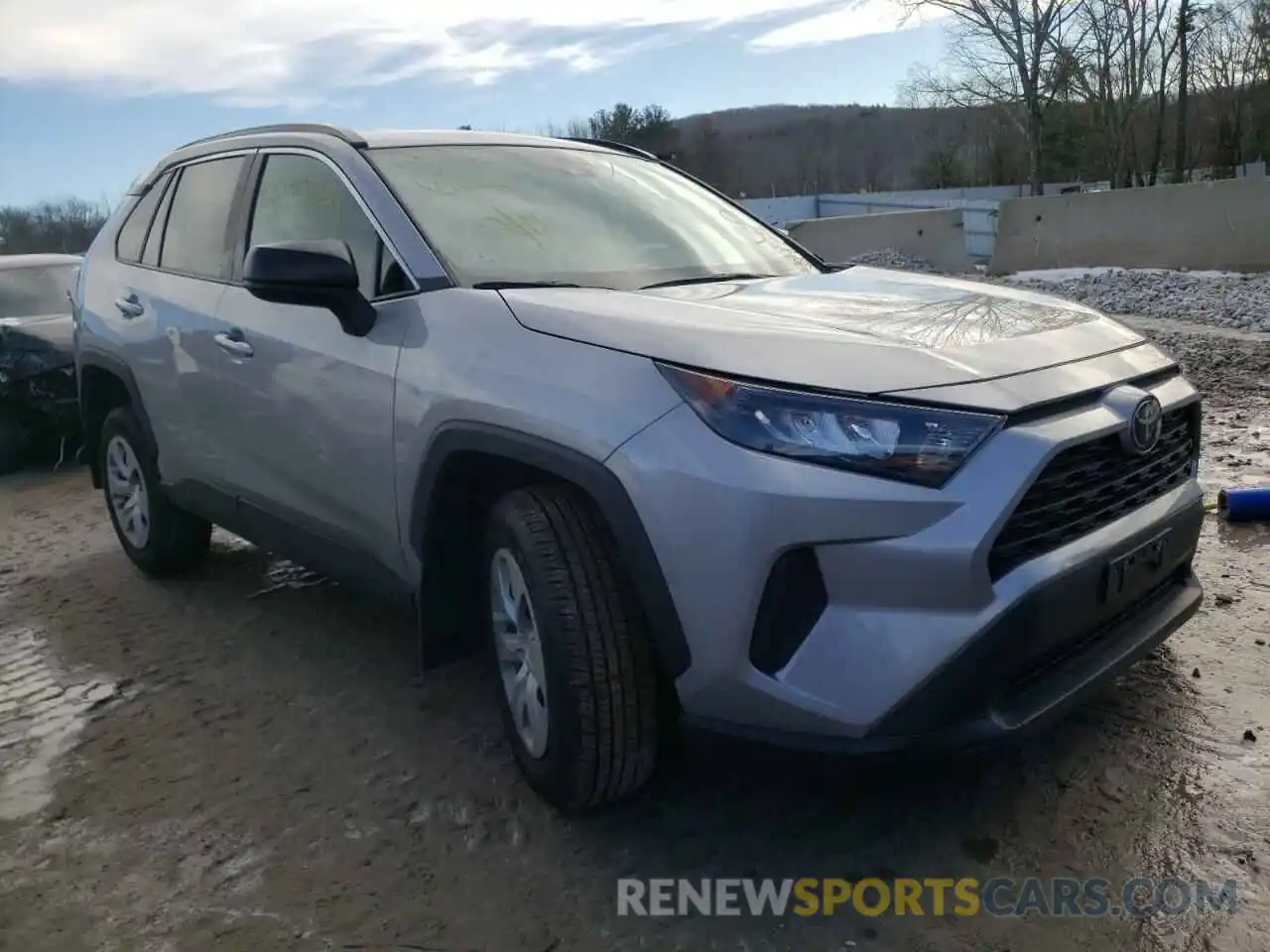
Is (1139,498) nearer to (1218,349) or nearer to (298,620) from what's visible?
(298,620)

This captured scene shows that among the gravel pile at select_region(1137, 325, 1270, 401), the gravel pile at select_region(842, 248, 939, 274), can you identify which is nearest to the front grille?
the gravel pile at select_region(1137, 325, 1270, 401)

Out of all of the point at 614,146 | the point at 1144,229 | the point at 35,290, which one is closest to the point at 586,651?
the point at 614,146

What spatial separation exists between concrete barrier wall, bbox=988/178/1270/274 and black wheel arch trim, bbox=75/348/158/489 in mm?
11240

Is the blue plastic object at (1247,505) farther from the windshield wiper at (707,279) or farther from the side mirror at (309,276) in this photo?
the side mirror at (309,276)

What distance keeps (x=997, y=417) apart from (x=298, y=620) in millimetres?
3046

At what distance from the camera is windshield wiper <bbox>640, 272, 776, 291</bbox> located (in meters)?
3.15

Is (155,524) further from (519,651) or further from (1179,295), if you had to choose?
(1179,295)

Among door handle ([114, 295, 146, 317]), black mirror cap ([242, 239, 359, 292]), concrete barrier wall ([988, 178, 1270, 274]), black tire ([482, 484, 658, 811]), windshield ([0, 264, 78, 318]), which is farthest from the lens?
concrete barrier wall ([988, 178, 1270, 274])

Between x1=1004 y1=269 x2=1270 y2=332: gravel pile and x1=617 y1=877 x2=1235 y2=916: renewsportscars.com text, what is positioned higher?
x1=1004 y1=269 x2=1270 y2=332: gravel pile

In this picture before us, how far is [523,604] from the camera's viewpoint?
8.69 ft

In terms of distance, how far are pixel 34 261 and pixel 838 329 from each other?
869 centimetres

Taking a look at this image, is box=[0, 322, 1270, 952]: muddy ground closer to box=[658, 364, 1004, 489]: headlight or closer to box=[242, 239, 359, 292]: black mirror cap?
box=[658, 364, 1004, 489]: headlight

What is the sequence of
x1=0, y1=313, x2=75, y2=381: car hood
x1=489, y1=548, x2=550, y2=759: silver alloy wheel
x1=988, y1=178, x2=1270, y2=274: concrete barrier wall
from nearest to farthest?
x1=489, y1=548, x2=550, y2=759: silver alloy wheel → x1=0, y1=313, x2=75, y2=381: car hood → x1=988, y1=178, x2=1270, y2=274: concrete barrier wall

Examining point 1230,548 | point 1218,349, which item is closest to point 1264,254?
point 1218,349
